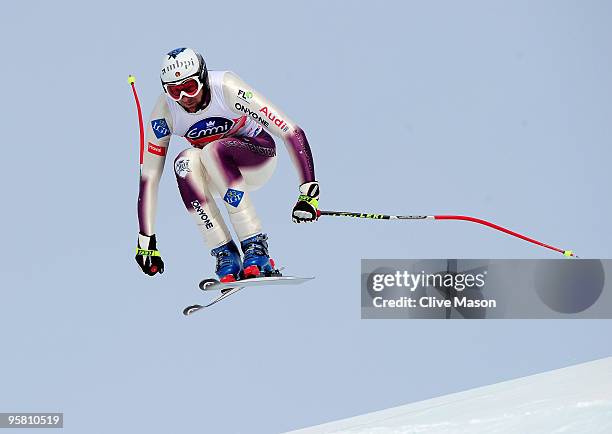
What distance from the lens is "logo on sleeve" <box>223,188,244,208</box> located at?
6.52 m

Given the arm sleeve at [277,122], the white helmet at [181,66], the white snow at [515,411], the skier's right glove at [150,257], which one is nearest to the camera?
the white helmet at [181,66]

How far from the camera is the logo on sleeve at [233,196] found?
21.4 feet

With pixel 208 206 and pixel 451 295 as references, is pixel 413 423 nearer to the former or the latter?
pixel 451 295

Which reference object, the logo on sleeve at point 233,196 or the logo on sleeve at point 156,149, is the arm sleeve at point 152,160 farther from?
the logo on sleeve at point 233,196

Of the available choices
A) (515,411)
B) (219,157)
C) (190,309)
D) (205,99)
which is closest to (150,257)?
(190,309)

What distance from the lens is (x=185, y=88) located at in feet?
21.0

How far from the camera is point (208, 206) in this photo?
21.7 feet

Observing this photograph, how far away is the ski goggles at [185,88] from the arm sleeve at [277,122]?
0.49ft

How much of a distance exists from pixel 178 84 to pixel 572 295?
123 inches

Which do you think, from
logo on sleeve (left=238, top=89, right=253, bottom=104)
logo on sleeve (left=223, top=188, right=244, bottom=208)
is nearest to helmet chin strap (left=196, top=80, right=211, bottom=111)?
logo on sleeve (left=238, top=89, right=253, bottom=104)

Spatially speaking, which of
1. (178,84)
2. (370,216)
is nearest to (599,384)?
(370,216)

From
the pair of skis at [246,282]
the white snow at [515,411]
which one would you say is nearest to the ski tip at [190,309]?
the pair of skis at [246,282]

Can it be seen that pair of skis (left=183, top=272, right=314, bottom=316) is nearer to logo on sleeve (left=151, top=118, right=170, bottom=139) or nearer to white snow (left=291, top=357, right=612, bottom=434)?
logo on sleeve (left=151, top=118, right=170, bottom=139)

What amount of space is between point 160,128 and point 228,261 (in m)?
0.75
